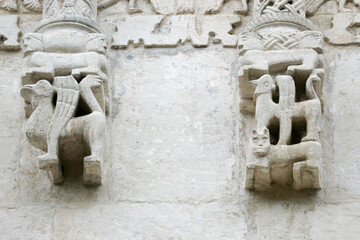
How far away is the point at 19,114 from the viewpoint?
217 inches

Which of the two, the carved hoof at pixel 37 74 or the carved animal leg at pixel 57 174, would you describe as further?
the carved hoof at pixel 37 74

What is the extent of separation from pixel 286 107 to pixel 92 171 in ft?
2.99

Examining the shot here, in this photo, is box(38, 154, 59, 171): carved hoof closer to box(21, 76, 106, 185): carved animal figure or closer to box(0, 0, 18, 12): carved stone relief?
box(21, 76, 106, 185): carved animal figure

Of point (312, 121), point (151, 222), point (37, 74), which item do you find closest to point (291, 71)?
point (312, 121)

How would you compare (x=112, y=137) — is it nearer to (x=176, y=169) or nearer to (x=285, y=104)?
(x=176, y=169)

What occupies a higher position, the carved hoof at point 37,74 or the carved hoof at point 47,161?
the carved hoof at point 37,74

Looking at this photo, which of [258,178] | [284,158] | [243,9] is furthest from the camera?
[243,9]

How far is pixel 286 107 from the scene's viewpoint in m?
5.11

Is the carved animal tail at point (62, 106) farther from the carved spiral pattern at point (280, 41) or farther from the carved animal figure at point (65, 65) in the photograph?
the carved spiral pattern at point (280, 41)

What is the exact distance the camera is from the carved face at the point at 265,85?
520cm

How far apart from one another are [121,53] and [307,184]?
1.21m

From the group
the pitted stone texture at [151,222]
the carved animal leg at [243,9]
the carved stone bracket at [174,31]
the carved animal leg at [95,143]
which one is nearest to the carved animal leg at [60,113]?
the carved animal leg at [95,143]

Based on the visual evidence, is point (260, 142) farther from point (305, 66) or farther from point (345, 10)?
point (345, 10)

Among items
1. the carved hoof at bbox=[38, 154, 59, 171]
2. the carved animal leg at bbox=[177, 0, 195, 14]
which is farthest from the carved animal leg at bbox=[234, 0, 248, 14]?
the carved hoof at bbox=[38, 154, 59, 171]
